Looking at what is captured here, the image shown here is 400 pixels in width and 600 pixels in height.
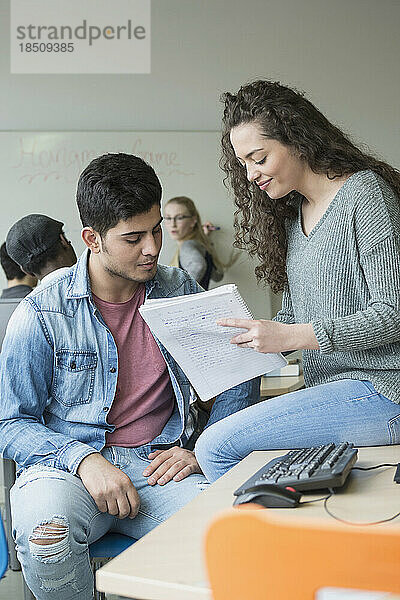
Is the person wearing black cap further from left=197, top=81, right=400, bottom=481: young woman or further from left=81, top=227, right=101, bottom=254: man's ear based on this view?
left=197, top=81, right=400, bottom=481: young woman

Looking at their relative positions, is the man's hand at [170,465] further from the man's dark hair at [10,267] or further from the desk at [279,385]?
the man's dark hair at [10,267]

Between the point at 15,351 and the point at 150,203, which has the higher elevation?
the point at 150,203

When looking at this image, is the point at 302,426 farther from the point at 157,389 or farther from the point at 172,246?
the point at 172,246

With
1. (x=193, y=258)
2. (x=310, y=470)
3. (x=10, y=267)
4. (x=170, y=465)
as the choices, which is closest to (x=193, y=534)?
(x=310, y=470)

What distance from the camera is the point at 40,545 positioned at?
1.46 m

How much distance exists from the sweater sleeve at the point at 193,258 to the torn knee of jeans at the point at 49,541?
10.7ft

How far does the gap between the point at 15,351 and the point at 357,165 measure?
A: 841 mm

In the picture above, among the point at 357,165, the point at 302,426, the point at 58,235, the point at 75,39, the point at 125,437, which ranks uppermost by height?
the point at 75,39

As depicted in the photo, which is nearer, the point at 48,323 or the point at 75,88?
the point at 48,323

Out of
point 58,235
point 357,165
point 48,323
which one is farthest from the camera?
point 58,235

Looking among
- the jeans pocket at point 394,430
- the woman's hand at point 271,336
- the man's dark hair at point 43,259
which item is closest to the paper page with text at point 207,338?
the woman's hand at point 271,336

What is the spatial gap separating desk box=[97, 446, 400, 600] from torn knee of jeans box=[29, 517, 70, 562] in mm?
386

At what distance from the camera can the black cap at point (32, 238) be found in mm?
2777

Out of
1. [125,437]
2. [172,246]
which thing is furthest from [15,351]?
[172,246]
